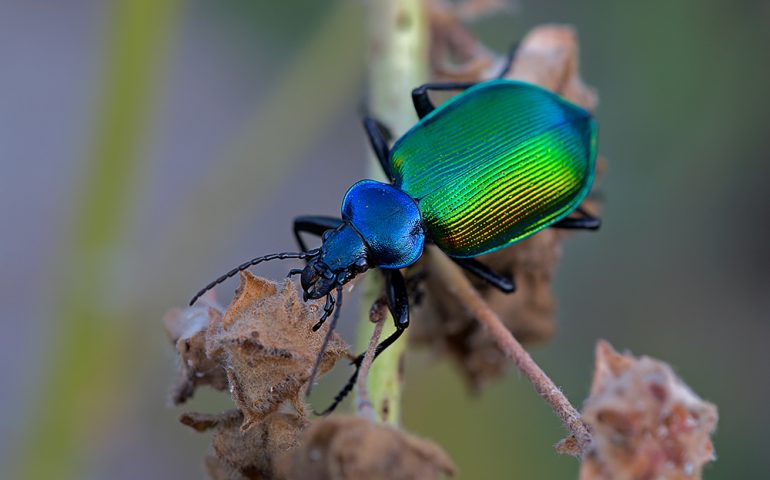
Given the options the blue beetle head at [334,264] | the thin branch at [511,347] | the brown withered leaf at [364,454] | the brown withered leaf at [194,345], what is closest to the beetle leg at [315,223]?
the blue beetle head at [334,264]

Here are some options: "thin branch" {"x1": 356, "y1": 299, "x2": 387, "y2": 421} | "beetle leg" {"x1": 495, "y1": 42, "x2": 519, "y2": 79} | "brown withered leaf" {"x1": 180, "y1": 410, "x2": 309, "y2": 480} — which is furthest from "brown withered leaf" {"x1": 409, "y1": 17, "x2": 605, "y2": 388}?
"brown withered leaf" {"x1": 180, "y1": 410, "x2": 309, "y2": 480}

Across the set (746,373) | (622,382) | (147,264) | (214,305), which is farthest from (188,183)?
(622,382)

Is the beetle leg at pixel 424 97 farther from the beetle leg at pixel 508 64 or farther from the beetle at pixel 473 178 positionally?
the beetle leg at pixel 508 64

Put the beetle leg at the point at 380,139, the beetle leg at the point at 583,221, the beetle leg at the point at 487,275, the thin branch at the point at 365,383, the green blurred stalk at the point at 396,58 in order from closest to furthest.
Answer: the thin branch at the point at 365,383 → the beetle leg at the point at 487,275 → the green blurred stalk at the point at 396,58 → the beetle leg at the point at 380,139 → the beetle leg at the point at 583,221

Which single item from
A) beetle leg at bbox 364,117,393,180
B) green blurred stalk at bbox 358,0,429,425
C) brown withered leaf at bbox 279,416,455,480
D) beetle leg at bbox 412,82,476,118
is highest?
green blurred stalk at bbox 358,0,429,425

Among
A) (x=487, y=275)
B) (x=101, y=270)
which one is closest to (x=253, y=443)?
(x=487, y=275)

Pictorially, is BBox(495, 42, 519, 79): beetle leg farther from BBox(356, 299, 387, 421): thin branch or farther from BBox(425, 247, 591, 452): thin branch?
BBox(356, 299, 387, 421): thin branch
